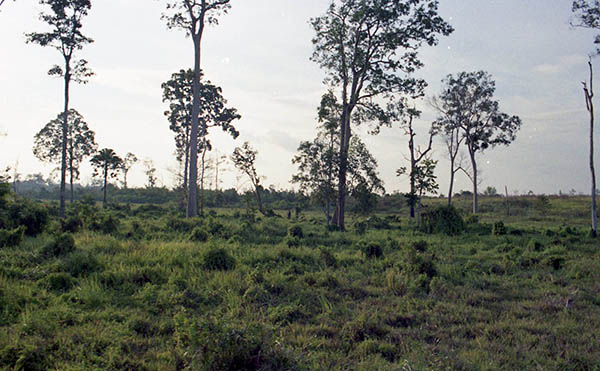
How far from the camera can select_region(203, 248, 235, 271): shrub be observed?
933 centimetres

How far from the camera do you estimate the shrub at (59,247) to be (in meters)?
9.63

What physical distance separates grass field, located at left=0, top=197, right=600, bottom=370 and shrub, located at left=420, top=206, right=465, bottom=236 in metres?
6.95

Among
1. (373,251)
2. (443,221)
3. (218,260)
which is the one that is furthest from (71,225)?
(443,221)

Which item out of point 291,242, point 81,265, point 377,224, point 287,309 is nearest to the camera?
point 287,309

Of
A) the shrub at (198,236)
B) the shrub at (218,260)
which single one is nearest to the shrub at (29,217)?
the shrub at (198,236)

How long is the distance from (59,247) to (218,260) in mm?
4107

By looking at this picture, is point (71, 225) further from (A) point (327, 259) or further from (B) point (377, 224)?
(B) point (377, 224)

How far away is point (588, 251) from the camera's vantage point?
Answer: 549 inches

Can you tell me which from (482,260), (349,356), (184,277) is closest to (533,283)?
(482,260)

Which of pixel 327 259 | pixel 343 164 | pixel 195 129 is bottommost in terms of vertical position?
pixel 327 259

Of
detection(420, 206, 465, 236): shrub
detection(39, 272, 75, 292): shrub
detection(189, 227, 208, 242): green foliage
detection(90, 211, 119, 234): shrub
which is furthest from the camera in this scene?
detection(420, 206, 465, 236): shrub

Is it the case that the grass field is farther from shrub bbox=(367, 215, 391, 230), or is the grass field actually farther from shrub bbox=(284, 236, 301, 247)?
shrub bbox=(367, 215, 391, 230)

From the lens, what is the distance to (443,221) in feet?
64.9

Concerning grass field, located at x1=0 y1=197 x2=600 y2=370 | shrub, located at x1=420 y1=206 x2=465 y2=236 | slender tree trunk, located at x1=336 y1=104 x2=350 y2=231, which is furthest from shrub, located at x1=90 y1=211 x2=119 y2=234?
shrub, located at x1=420 y1=206 x2=465 y2=236
